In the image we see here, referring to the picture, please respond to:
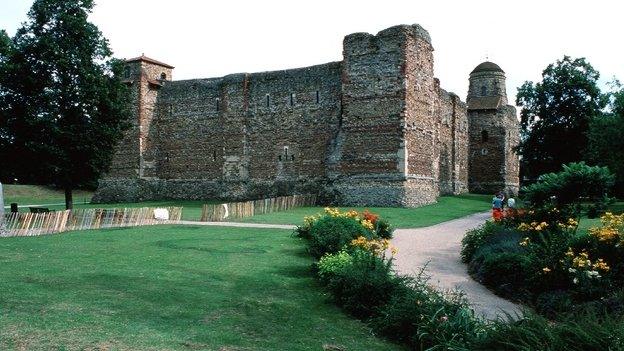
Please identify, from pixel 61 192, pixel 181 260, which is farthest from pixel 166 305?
pixel 61 192

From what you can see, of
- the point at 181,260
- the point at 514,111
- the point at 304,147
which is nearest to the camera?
the point at 181,260

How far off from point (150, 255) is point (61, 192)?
161ft

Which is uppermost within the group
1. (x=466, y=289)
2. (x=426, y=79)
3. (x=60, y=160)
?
(x=426, y=79)

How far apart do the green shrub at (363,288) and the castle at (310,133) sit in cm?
2009

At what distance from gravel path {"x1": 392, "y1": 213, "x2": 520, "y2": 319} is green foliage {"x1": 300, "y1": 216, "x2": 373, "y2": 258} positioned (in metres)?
1.32

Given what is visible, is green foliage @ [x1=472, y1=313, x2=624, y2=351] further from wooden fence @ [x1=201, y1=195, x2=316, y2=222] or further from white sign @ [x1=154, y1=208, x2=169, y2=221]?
white sign @ [x1=154, y1=208, x2=169, y2=221]

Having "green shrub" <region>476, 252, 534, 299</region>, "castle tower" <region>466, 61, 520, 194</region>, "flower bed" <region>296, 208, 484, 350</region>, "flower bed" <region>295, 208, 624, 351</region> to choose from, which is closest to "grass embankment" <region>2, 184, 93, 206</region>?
"castle tower" <region>466, 61, 520, 194</region>

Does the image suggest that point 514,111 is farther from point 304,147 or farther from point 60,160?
point 60,160

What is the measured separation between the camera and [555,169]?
1581 inches

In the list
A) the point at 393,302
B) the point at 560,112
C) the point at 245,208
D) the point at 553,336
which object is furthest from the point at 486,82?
the point at 553,336

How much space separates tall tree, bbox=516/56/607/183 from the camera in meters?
39.4

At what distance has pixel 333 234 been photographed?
13023mm

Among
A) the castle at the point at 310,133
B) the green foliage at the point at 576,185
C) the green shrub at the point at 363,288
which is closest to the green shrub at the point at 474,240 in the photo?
the green foliage at the point at 576,185

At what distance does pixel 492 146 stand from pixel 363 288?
142ft
